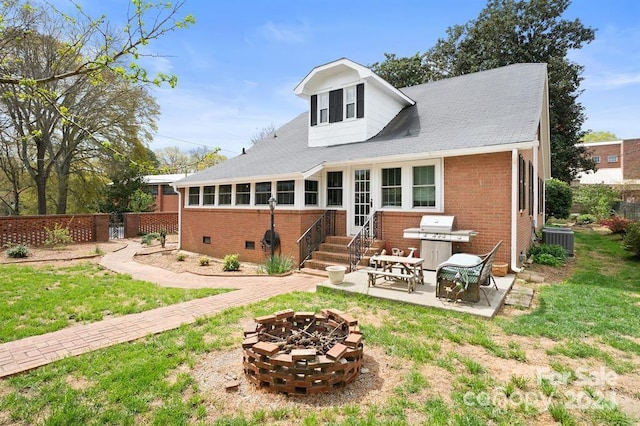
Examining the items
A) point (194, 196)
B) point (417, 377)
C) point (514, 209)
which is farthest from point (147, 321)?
point (194, 196)

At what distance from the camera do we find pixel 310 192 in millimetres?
10477

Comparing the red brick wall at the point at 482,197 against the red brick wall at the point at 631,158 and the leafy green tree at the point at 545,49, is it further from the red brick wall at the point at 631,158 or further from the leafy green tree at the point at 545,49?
the red brick wall at the point at 631,158

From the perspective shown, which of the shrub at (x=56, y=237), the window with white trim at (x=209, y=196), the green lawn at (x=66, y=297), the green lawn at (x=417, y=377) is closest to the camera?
the green lawn at (x=417, y=377)

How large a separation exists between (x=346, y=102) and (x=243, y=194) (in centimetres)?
494

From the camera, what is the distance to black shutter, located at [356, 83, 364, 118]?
1128 cm

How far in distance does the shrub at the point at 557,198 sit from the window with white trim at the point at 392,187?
16317mm

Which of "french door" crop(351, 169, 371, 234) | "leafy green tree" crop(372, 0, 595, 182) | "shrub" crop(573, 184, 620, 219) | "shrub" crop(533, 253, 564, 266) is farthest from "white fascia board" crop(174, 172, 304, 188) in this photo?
"shrub" crop(573, 184, 620, 219)

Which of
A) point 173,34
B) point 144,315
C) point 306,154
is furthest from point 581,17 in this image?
point 144,315

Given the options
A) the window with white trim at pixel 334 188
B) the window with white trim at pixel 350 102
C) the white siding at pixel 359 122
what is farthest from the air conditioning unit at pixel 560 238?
the window with white trim at pixel 350 102

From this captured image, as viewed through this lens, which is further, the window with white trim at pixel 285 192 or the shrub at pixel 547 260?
the window with white trim at pixel 285 192

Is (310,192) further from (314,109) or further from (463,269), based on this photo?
(463,269)

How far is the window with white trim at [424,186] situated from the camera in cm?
876

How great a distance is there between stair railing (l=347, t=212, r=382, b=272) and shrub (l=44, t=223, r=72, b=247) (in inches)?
508

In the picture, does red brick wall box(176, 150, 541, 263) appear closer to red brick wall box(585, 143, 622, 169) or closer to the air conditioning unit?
the air conditioning unit
